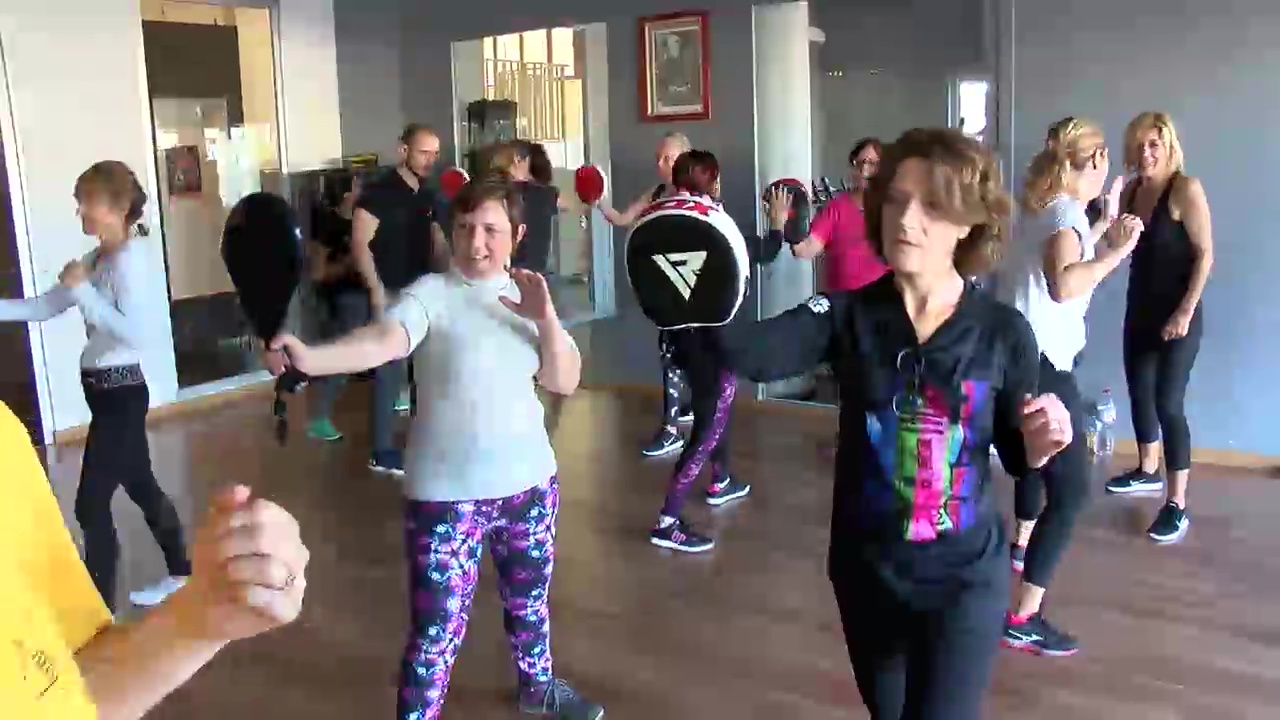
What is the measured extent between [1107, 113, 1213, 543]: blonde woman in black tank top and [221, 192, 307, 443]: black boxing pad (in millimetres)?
2812

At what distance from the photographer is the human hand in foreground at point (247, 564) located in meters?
0.86

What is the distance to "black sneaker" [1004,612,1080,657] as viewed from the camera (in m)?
3.11

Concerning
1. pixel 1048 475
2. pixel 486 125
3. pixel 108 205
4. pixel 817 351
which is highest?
pixel 486 125

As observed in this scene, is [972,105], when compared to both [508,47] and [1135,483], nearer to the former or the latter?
[1135,483]

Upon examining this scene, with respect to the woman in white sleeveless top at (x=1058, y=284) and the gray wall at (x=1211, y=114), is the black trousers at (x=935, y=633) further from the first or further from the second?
the gray wall at (x=1211, y=114)

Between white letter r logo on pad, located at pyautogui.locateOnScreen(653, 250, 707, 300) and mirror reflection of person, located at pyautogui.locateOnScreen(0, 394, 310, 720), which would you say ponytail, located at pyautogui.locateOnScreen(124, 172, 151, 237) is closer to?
white letter r logo on pad, located at pyautogui.locateOnScreen(653, 250, 707, 300)

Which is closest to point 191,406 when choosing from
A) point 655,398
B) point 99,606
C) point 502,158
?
point 655,398

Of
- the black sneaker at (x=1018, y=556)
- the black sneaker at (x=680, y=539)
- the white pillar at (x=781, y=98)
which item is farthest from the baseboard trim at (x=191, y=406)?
the black sneaker at (x=1018, y=556)

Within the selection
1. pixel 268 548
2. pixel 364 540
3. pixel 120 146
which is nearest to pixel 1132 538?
pixel 364 540

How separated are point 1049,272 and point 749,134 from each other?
3349mm

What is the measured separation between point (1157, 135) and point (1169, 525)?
1356 mm

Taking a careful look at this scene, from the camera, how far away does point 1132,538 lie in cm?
397

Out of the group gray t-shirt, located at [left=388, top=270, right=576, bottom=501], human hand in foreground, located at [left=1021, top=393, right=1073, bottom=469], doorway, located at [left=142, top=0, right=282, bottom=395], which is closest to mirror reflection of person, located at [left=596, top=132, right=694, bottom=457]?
doorway, located at [left=142, top=0, right=282, bottom=395]

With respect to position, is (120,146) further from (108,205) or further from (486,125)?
(108,205)
